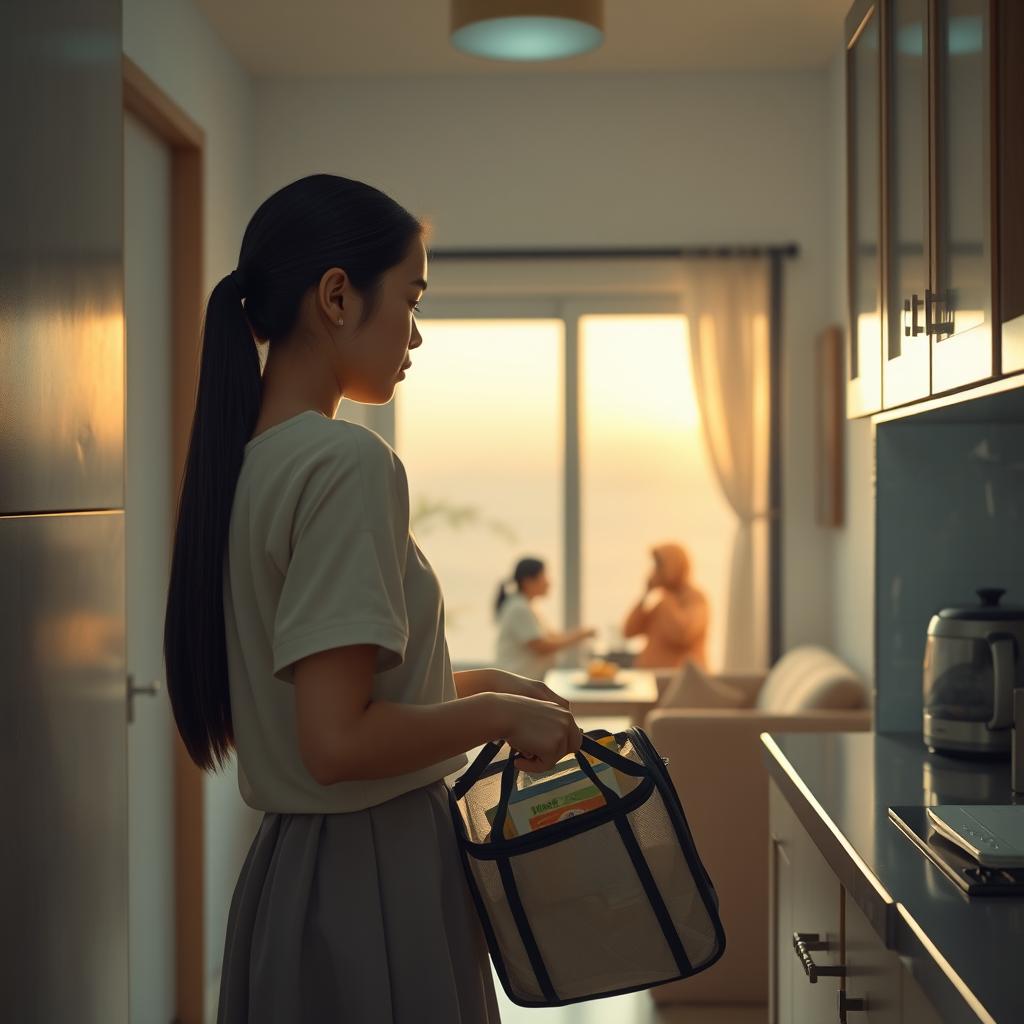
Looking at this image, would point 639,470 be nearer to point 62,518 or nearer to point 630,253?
point 630,253

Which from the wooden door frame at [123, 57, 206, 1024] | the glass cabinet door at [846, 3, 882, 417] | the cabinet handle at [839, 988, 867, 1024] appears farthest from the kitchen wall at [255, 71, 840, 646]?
the cabinet handle at [839, 988, 867, 1024]

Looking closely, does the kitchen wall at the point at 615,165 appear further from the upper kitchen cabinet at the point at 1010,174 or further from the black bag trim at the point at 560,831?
the black bag trim at the point at 560,831

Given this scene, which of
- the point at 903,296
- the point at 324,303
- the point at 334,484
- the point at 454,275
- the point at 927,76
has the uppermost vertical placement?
the point at 454,275

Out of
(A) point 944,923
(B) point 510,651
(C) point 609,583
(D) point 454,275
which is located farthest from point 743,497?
(A) point 944,923

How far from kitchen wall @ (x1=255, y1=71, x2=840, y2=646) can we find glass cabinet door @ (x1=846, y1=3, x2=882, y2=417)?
221cm

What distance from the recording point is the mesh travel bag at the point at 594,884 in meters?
1.15

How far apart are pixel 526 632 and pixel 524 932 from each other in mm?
3262

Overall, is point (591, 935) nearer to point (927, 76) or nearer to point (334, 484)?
point (334, 484)

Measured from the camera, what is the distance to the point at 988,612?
1.90m

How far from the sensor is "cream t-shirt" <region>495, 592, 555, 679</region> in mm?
4426

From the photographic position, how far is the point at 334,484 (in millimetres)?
1043

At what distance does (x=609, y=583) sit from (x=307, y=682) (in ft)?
11.9

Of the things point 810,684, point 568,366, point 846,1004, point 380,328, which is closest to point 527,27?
point 568,366

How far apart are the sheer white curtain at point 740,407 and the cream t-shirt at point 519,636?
0.69 metres
